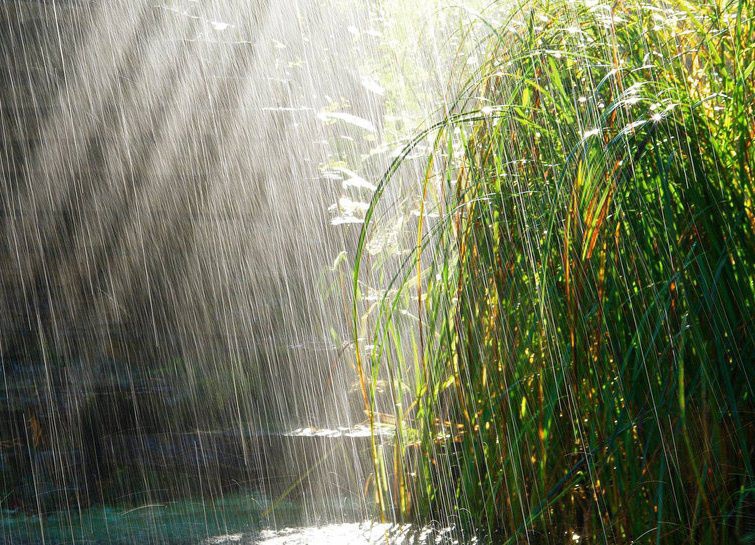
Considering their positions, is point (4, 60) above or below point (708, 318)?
above

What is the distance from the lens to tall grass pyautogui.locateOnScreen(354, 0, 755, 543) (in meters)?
1.22

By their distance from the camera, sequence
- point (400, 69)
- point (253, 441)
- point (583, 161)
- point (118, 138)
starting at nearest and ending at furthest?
point (583, 161) → point (400, 69) → point (253, 441) → point (118, 138)

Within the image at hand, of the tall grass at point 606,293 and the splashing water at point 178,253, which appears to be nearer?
the tall grass at point 606,293

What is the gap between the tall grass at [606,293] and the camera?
1225mm

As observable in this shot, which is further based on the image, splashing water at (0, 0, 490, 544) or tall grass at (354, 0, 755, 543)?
splashing water at (0, 0, 490, 544)

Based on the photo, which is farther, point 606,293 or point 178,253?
point 178,253

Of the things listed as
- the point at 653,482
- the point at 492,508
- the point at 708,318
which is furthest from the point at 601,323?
the point at 492,508

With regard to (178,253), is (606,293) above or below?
below

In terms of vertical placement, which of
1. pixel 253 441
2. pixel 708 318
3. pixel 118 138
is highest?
pixel 118 138

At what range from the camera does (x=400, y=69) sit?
3172 mm

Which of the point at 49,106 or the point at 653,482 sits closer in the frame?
the point at 653,482

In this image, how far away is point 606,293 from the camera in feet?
4.35

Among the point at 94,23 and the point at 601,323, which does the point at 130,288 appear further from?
the point at 601,323

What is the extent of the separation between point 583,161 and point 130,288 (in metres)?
4.34
